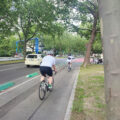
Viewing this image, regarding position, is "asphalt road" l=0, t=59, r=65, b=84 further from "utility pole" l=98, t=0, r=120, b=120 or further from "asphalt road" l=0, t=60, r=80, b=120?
"utility pole" l=98, t=0, r=120, b=120

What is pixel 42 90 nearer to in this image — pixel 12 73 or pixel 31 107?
pixel 31 107

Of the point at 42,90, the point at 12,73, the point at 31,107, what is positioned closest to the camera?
the point at 31,107

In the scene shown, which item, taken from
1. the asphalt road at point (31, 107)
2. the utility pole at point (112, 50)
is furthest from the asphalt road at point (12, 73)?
the utility pole at point (112, 50)

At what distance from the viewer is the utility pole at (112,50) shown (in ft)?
4.83

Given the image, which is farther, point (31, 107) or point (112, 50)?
point (31, 107)

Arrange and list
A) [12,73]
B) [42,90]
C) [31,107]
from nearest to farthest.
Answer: [31,107] → [42,90] → [12,73]

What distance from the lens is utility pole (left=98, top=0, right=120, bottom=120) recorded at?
147cm

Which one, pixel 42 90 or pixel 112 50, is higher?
pixel 112 50

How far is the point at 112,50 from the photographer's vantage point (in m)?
1.48

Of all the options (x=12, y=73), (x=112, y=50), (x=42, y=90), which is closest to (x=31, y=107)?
(x=42, y=90)

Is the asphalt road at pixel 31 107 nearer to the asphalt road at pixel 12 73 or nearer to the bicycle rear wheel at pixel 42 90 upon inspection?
the bicycle rear wheel at pixel 42 90

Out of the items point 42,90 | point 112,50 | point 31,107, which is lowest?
point 31,107

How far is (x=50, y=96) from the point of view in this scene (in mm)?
5648

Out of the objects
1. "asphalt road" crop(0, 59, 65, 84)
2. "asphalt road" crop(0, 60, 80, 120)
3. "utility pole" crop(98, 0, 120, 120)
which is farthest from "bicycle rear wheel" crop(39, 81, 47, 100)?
"utility pole" crop(98, 0, 120, 120)
